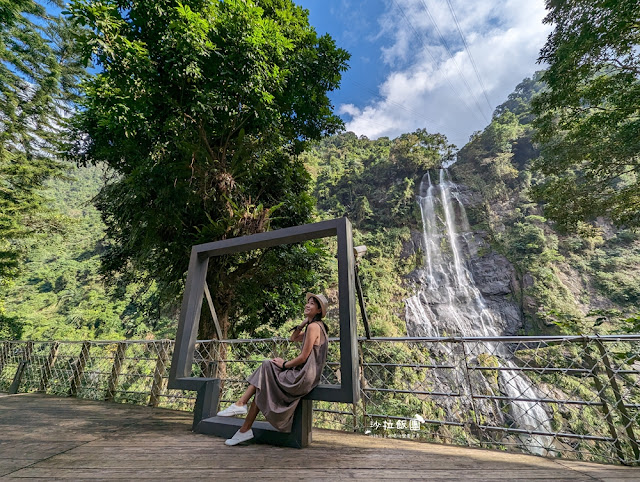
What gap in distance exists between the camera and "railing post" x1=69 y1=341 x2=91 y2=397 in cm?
473

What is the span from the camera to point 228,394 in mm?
7289

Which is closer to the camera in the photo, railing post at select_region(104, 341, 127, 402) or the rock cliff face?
railing post at select_region(104, 341, 127, 402)

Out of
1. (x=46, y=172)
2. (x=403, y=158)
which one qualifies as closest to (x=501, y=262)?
(x=403, y=158)

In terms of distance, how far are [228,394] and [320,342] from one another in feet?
21.4

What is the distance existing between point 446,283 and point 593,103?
17.2 metres

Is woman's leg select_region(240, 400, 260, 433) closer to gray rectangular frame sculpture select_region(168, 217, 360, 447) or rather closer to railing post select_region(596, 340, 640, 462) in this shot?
gray rectangular frame sculpture select_region(168, 217, 360, 447)

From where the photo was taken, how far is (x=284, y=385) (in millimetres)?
2174

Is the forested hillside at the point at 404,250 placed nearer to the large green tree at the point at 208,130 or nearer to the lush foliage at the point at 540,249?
the lush foliage at the point at 540,249

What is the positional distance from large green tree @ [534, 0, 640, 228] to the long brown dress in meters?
6.79

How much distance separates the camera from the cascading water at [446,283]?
18688mm

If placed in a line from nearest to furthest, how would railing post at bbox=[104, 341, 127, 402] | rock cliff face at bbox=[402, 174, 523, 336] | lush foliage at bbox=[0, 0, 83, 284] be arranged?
railing post at bbox=[104, 341, 127, 402] → lush foliage at bbox=[0, 0, 83, 284] → rock cliff face at bbox=[402, 174, 523, 336]

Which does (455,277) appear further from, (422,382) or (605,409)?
(605,409)

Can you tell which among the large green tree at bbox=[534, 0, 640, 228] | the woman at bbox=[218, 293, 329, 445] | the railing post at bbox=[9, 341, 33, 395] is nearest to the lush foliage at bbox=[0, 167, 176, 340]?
the railing post at bbox=[9, 341, 33, 395]

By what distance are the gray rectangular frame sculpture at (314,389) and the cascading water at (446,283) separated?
1637cm
